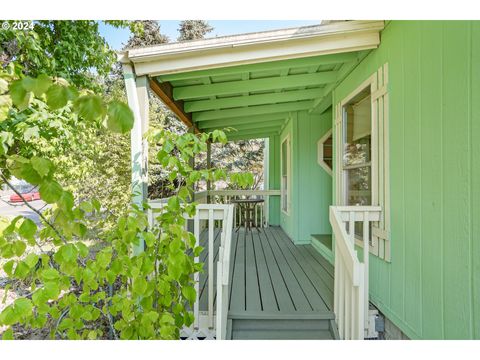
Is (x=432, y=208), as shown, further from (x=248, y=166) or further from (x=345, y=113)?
(x=248, y=166)

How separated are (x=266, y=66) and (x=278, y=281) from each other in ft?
6.90

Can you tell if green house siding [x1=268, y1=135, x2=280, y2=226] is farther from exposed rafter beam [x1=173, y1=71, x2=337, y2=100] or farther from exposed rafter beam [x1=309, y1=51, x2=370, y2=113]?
exposed rafter beam [x1=173, y1=71, x2=337, y2=100]

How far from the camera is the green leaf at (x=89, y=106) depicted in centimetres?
79

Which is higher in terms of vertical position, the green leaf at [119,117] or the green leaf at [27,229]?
the green leaf at [119,117]

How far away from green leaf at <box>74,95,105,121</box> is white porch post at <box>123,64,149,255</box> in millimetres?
1536

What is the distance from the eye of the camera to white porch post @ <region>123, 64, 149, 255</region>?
91.1 inches

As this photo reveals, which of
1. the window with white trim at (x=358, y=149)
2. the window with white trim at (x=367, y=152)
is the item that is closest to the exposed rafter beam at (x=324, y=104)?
the window with white trim at (x=367, y=152)

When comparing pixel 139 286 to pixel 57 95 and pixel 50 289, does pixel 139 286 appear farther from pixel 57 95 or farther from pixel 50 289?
pixel 57 95

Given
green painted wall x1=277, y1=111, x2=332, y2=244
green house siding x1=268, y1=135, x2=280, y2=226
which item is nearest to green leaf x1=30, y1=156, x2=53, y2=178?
green painted wall x1=277, y1=111, x2=332, y2=244

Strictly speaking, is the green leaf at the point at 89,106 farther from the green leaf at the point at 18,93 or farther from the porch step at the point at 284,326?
the porch step at the point at 284,326

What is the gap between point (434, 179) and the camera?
5.39 ft

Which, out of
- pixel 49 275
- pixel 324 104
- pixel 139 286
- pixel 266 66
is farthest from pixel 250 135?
pixel 49 275

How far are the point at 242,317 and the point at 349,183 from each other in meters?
1.75

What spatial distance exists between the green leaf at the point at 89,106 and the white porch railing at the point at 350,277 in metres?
1.61
